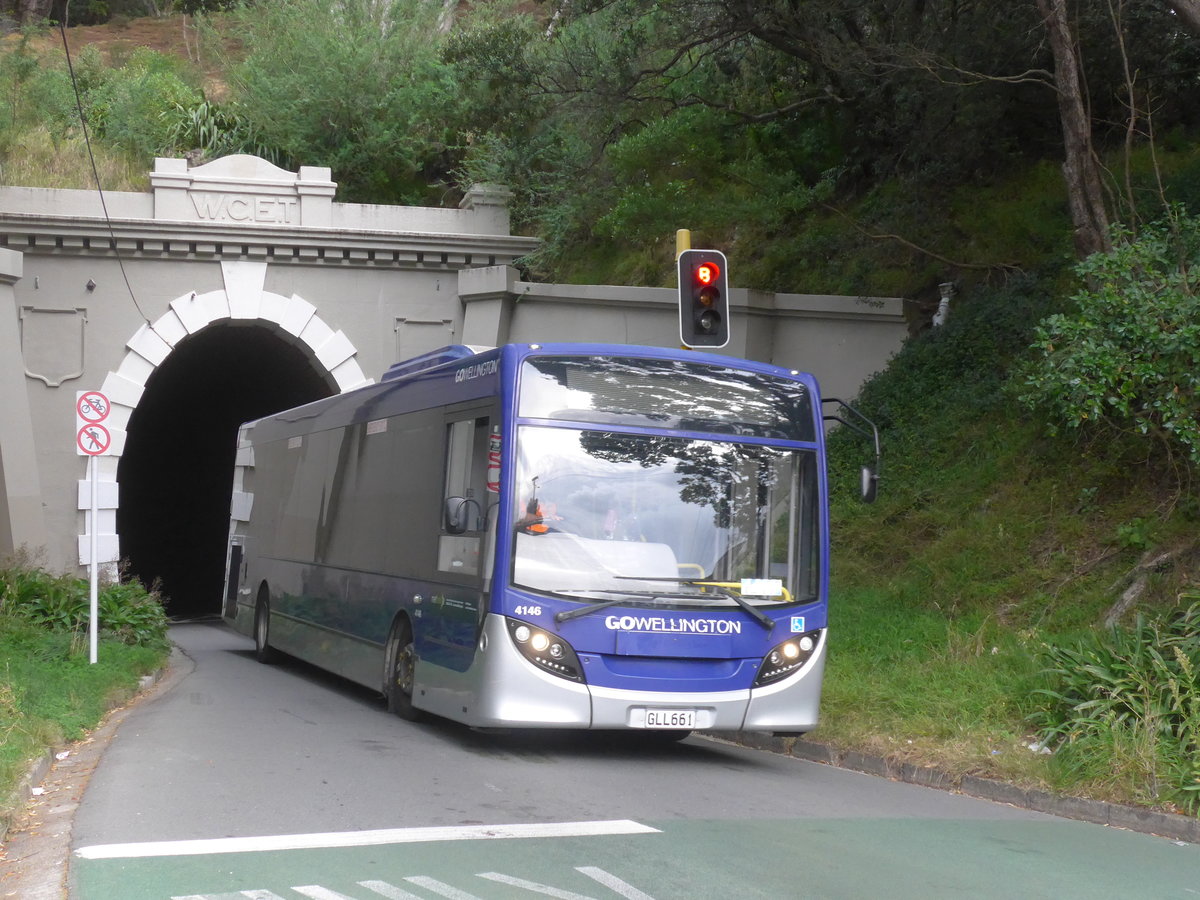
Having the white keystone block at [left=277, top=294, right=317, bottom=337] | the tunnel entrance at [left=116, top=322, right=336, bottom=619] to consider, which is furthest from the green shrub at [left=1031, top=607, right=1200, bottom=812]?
the tunnel entrance at [left=116, top=322, right=336, bottom=619]

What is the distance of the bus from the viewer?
934cm

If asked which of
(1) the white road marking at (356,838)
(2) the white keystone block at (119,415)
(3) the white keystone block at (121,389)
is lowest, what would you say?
(1) the white road marking at (356,838)

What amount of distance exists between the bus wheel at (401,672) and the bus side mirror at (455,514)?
2.19m

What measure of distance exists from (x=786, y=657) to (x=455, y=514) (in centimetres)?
262

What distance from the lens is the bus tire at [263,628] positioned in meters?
18.2

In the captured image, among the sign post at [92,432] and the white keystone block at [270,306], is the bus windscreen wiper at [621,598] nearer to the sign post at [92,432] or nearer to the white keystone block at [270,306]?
the sign post at [92,432]

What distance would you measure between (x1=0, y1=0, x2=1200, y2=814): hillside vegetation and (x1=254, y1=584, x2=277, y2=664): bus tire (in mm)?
7697

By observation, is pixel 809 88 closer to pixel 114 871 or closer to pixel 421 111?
pixel 421 111

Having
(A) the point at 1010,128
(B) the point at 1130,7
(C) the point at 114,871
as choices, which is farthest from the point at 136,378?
(C) the point at 114,871

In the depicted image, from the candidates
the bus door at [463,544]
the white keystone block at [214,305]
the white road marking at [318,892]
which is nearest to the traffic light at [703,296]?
the bus door at [463,544]

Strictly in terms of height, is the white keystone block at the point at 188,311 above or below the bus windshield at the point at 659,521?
above

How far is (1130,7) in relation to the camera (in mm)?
16984

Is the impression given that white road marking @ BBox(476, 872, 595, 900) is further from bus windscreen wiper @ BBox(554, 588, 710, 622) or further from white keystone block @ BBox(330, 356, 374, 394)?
white keystone block @ BBox(330, 356, 374, 394)

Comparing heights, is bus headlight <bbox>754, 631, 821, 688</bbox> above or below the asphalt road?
above
